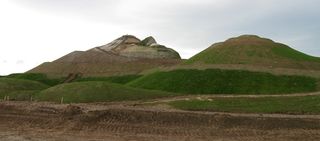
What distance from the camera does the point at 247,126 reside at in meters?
35.0

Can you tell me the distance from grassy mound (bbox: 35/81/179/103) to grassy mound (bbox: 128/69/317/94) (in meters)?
9.79

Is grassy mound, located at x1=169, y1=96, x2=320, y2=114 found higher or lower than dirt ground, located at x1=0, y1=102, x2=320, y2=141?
higher

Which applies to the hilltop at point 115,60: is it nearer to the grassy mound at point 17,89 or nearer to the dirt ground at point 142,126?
the grassy mound at point 17,89

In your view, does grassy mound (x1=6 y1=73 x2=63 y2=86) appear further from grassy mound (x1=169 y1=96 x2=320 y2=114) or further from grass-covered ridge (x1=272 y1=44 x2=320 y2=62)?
grassy mound (x1=169 y1=96 x2=320 y2=114)

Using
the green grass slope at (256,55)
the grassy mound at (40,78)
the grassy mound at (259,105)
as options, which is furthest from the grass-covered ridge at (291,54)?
the grassy mound at (40,78)

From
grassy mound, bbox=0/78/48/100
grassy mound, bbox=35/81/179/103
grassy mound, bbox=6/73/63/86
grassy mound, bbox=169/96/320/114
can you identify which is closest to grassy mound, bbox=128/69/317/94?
grassy mound, bbox=35/81/179/103

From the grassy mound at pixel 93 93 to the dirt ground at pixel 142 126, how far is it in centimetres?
1132

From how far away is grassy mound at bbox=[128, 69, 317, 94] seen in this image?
205 feet

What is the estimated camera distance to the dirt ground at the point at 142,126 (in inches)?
1161

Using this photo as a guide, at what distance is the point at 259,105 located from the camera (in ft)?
152

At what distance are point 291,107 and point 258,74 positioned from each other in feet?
82.0

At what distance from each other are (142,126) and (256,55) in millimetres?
49707

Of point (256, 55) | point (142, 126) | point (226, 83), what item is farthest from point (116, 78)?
point (142, 126)

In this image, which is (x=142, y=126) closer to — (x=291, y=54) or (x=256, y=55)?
(x=256, y=55)
